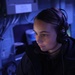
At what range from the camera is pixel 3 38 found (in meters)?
2.00

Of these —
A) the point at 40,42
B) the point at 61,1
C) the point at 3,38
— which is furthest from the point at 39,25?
the point at 61,1

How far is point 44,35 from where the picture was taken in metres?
0.87

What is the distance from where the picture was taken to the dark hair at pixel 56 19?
862 mm

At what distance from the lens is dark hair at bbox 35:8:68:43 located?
0.86 meters

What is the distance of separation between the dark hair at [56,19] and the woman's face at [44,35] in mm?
20

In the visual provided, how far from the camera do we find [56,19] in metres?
0.87

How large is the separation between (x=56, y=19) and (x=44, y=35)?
0.09 m

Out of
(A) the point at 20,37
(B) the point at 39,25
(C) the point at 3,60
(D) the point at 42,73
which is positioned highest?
(B) the point at 39,25

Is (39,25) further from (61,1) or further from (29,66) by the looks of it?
(61,1)

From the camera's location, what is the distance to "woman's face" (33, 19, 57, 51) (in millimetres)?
867

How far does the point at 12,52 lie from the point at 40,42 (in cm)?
127

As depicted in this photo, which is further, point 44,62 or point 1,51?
point 1,51

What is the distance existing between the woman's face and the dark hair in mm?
20

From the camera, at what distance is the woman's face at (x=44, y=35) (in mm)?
867
